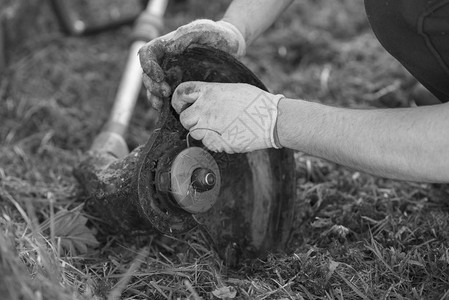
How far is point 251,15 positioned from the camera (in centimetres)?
212

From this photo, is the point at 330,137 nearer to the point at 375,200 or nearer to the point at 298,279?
the point at 298,279

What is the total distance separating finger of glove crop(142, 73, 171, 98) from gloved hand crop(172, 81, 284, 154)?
46 millimetres

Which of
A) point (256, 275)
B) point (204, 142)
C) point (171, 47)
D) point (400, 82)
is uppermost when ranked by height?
point (171, 47)

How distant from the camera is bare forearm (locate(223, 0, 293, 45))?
Answer: 2.11 meters

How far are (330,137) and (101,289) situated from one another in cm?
76

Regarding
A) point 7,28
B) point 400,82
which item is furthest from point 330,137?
point 7,28

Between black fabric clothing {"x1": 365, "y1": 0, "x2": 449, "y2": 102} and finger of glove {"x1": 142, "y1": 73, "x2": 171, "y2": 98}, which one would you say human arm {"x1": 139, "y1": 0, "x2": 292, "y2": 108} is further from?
black fabric clothing {"x1": 365, "y1": 0, "x2": 449, "y2": 102}

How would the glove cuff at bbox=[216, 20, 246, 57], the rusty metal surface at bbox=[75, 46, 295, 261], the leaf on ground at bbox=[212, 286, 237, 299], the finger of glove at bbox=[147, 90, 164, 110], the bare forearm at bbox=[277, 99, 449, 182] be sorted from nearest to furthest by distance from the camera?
the bare forearm at bbox=[277, 99, 449, 182], the leaf on ground at bbox=[212, 286, 237, 299], the rusty metal surface at bbox=[75, 46, 295, 261], the finger of glove at bbox=[147, 90, 164, 110], the glove cuff at bbox=[216, 20, 246, 57]

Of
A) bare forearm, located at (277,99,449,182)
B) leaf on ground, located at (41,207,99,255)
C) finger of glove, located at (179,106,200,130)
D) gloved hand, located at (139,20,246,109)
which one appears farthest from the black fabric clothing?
leaf on ground, located at (41,207,99,255)

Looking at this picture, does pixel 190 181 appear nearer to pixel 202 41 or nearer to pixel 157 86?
pixel 157 86

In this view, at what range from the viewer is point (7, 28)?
10.7 feet

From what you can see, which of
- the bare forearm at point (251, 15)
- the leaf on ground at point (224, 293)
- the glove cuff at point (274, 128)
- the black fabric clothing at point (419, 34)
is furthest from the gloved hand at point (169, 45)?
the leaf on ground at point (224, 293)

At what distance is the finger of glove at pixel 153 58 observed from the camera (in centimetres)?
181

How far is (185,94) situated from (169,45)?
0.50 ft
